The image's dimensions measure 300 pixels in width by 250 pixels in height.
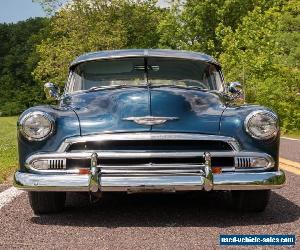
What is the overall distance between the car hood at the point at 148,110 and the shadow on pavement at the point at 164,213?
70cm

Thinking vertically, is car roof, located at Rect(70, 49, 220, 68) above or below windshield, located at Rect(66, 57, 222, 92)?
above

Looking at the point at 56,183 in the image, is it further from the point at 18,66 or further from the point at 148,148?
the point at 18,66

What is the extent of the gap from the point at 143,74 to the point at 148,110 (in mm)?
1345

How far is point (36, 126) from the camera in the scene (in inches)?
181

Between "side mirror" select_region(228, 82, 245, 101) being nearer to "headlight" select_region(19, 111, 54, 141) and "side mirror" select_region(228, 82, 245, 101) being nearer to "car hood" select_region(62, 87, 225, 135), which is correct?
"car hood" select_region(62, 87, 225, 135)

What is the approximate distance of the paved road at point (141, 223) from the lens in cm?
384

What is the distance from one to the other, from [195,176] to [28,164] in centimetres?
129

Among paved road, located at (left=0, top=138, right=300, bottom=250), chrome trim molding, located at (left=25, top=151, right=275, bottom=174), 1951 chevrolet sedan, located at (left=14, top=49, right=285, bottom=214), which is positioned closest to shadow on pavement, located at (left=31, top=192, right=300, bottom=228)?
paved road, located at (left=0, top=138, right=300, bottom=250)

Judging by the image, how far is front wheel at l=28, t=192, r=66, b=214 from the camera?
474 cm

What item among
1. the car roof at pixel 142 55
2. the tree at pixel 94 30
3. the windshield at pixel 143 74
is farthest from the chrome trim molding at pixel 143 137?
the tree at pixel 94 30

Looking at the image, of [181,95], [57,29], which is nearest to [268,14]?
[57,29]

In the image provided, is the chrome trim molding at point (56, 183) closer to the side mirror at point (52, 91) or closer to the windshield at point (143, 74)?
the windshield at point (143, 74)

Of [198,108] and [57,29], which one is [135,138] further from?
[57,29]

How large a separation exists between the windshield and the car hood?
0.60m
